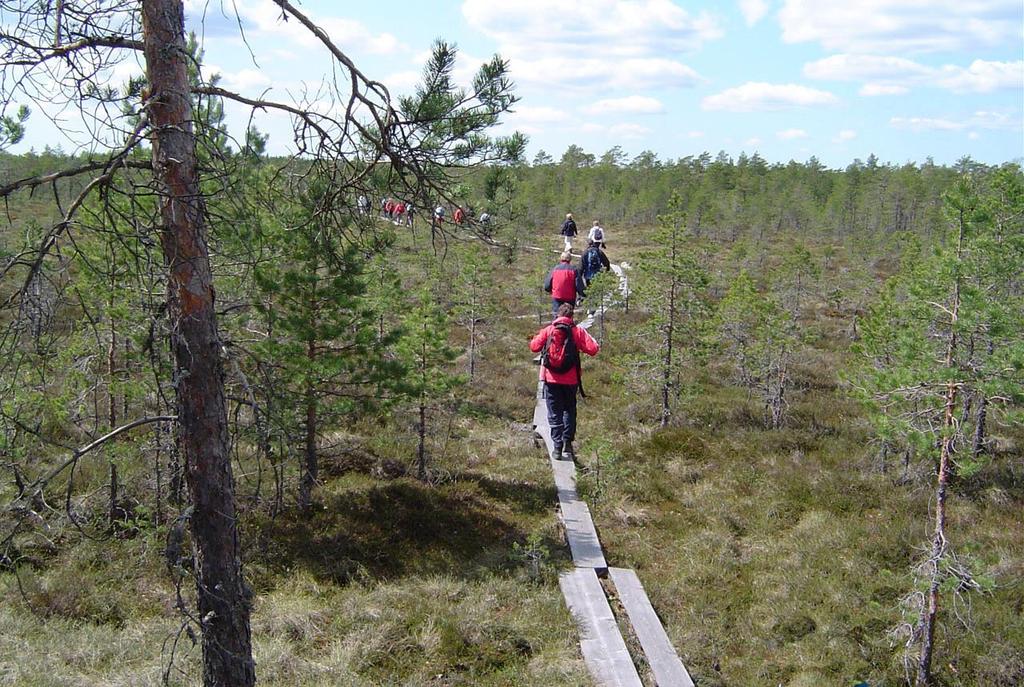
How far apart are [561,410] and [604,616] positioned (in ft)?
11.6

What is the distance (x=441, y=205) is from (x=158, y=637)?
5089 mm

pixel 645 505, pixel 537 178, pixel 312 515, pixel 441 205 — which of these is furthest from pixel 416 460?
pixel 537 178

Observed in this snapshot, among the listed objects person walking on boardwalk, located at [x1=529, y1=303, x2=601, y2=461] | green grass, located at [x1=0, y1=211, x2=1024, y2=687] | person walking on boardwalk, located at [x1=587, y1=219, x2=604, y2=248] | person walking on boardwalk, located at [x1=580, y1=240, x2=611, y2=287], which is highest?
person walking on boardwalk, located at [x1=587, y1=219, x2=604, y2=248]

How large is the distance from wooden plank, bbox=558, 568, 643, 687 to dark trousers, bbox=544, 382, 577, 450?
8.32 feet

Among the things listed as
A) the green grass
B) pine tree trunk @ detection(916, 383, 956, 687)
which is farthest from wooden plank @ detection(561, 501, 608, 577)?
pine tree trunk @ detection(916, 383, 956, 687)

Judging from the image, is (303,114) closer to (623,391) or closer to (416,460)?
(416,460)

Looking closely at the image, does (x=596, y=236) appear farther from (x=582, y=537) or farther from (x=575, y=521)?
(x=582, y=537)

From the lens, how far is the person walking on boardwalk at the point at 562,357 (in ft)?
31.0

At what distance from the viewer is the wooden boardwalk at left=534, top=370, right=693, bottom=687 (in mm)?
6332

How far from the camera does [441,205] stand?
4.21 m

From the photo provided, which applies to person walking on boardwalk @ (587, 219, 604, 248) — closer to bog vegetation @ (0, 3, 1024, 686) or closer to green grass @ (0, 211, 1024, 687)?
bog vegetation @ (0, 3, 1024, 686)

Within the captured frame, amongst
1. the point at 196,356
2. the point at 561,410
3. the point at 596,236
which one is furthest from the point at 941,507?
the point at 596,236

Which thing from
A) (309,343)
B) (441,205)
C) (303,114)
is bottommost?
(309,343)

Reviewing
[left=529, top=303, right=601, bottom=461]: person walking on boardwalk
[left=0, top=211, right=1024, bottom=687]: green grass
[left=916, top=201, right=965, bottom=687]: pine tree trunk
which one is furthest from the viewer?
[left=529, top=303, right=601, bottom=461]: person walking on boardwalk
